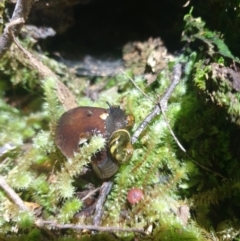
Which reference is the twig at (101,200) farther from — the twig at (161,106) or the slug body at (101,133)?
the twig at (161,106)

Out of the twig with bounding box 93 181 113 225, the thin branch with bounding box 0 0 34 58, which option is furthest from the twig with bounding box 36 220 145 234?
the thin branch with bounding box 0 0 34 58

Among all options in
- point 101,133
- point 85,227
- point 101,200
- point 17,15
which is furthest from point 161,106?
point 17,15

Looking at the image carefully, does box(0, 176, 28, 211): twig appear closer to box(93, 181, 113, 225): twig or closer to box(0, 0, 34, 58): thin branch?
box(93, 181, 113, 225): twig

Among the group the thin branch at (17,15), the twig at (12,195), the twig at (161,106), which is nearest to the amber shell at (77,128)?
the twig at (161,106)

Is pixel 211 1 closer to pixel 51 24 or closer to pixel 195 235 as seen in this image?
pixel 51 24

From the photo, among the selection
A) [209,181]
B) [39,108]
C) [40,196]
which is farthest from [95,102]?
[209,181]
